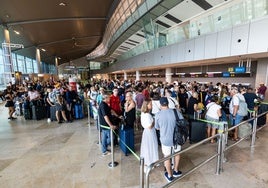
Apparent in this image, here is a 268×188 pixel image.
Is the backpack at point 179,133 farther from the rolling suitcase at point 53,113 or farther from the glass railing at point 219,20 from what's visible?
the glass railing at point 219,20

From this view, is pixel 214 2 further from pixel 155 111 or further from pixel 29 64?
pixel 29 64

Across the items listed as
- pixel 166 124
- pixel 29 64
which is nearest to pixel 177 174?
pixel 166 124

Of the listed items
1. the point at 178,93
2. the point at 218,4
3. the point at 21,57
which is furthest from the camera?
the point at 21,57

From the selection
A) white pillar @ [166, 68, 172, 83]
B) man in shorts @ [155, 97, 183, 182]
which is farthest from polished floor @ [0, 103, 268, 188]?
white pillar @ [166, 68, 172, 83]

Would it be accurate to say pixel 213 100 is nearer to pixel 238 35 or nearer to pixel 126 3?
pixel 238 35

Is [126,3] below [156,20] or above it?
above

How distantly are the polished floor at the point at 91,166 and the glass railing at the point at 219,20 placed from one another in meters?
6.17

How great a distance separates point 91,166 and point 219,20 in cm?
1092

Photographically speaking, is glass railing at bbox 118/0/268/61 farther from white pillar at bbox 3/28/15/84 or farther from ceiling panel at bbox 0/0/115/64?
white pillar at bbox 3/28/15/84

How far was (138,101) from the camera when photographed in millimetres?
6316

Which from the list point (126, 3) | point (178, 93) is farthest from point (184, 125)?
point (126, 3)

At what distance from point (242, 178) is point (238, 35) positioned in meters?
7.92

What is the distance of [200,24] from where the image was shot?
453 inches

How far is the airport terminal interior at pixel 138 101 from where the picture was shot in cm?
350
